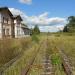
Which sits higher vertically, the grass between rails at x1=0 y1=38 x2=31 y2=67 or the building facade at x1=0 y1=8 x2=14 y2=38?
the building facade at x1=0 y1=8 x2=14 y2=38

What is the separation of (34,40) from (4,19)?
14058mm

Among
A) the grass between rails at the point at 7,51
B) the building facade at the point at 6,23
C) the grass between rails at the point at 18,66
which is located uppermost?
the building facade at the point at 6,23

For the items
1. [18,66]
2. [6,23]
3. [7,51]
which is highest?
[6,23]

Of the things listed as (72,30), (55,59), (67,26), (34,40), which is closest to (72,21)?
(67,26)

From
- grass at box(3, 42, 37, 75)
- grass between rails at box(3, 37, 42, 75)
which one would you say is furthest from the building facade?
grass at box(3, 42, 37, 75)

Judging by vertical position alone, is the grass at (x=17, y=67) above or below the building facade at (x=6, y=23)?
below

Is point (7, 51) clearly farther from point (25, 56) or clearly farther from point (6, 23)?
point (6, 23)

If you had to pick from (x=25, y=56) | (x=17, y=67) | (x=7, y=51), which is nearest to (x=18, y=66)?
(x=17, y=67)

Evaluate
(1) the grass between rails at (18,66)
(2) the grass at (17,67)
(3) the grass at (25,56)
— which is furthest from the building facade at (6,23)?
(2) the grass at (17,67)

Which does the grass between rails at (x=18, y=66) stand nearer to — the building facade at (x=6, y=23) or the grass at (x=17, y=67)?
the grass at (x=17, y=67)

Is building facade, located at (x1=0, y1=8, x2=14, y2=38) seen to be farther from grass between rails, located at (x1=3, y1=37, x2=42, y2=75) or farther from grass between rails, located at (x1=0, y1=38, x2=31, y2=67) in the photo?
grass between rails, located at (x1=3, y1=37, x2=42, y2=75)

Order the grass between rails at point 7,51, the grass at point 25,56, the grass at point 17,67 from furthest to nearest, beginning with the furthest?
the grass between rails at point 7,51, the grass at point 25,56, the grass at point 17,67

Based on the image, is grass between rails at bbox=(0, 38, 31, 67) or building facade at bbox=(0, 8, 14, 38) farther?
building facade at bbox=(0, 8, 14, 38)

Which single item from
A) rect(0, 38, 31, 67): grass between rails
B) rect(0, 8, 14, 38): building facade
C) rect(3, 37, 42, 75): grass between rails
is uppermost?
rect(0, 8, 14, 38): building facade
